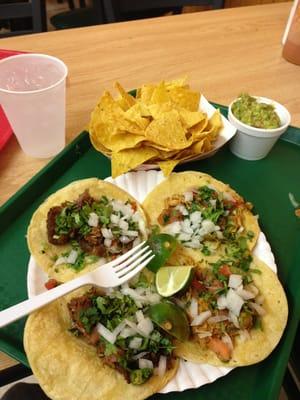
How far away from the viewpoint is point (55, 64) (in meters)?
1.55

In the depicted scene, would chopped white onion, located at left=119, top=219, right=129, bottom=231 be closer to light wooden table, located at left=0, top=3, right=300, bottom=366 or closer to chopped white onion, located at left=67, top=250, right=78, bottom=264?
chopped white onion, located at left=67, top=250, right=78, bottom=264

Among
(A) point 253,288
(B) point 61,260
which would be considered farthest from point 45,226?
(A) point 253,288

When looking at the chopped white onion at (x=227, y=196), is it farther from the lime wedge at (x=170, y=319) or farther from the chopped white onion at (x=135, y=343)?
the chopped white onion at (x=135, y=343)

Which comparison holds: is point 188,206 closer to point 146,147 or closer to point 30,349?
point 146,147

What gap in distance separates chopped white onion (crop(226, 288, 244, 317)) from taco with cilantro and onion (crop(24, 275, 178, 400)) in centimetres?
23

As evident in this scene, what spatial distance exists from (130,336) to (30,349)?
0.29 meters

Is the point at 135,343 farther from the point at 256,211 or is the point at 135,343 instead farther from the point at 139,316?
the point at 256,211

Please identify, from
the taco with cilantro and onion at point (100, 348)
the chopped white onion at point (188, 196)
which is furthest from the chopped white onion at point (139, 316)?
the chopped white onion at point (188, 196)

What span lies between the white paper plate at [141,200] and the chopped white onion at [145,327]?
138 mm

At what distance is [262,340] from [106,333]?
19.6 inches

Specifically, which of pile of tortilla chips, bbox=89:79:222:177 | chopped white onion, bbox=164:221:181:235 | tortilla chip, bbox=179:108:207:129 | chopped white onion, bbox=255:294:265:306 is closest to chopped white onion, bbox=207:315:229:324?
chopped white onion, bbox=255:294:265:306

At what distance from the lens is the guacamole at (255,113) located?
163 cm

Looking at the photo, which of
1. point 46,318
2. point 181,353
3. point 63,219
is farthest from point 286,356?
point 63,219

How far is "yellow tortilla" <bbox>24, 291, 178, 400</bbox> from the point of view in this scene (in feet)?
3.37
